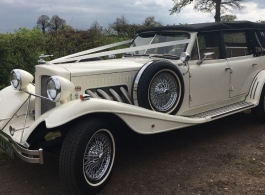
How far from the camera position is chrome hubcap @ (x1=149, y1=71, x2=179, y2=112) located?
4.25 m

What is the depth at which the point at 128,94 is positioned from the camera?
14.4ft

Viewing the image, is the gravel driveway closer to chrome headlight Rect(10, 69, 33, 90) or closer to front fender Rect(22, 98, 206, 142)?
front fender Rect(22, 98, 206, 142)

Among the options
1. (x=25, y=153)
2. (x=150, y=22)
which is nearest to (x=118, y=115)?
(x=25, y=153)

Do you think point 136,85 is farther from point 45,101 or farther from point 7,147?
point 7,147

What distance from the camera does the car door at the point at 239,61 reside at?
18.2 feet

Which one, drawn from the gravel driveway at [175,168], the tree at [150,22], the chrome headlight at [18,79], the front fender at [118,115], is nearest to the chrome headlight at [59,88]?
the front fender at [118,115]

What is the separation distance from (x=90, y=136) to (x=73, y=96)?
2.44ft

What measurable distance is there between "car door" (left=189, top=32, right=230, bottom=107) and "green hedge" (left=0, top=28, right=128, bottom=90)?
16.1 ft

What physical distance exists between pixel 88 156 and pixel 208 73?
2549 millimetres

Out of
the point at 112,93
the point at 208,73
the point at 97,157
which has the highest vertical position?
the point at 208,73

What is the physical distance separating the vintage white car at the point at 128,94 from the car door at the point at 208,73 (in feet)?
0.05

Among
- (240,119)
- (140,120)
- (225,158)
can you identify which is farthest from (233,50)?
(140,120)

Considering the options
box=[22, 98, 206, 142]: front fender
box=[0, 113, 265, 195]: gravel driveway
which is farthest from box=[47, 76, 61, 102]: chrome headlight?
box=[0, 113, 265, 195]: gravel driveway

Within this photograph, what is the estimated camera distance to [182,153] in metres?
4.62
